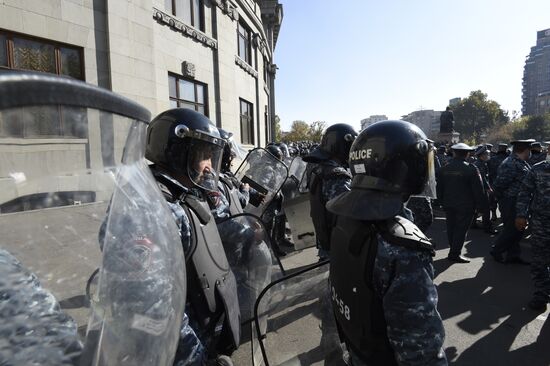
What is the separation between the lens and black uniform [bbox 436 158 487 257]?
639 cm

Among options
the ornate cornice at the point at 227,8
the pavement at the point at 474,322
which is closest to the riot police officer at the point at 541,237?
the pavement at the point at 474,322

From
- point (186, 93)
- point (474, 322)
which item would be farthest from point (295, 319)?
point (186, 93)

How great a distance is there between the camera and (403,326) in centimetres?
136

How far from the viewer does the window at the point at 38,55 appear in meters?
7.40

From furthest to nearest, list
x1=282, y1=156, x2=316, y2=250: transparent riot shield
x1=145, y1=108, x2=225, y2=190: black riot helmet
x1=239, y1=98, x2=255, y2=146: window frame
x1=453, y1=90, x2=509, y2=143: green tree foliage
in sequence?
x1=453, y1=90, x2=509, y2=143: green tree foliage, x1=239, y1=98, x2=255, y2=146: window frame, x1=282, y1=156, x2=316, y2=250: transparent riot shield, x1=145, y1=108, x2=225, y2=190: black riot helmet

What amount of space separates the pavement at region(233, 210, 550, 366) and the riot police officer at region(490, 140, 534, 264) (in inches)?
8.7

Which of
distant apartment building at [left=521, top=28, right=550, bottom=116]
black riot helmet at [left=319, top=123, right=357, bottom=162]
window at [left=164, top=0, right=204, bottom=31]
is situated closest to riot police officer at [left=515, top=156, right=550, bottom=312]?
black riot helmet at [left=319, top=123, right=357, bottom=162]

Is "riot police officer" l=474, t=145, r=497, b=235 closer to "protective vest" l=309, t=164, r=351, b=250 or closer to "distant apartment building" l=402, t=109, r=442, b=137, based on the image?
"protective vest" l=309, t=164, r=351, b=250

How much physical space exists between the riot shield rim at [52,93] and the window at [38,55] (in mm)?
8545

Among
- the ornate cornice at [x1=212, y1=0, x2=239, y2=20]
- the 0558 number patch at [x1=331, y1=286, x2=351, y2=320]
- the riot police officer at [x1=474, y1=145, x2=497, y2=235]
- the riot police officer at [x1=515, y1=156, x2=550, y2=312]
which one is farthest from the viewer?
the ornate cornice at [x1=212, y1=0, x2=239, y2=20]

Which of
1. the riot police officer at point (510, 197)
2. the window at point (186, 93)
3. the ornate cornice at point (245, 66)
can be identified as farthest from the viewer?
the ornate cornice at point (245, 66)

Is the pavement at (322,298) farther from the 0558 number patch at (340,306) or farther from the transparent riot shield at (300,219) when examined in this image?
the transparent riot shield at (300,219)

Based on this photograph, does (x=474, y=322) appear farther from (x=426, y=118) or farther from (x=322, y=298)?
(x=426, y=118)

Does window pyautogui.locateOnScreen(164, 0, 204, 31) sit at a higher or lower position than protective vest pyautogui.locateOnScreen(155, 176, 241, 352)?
higher
